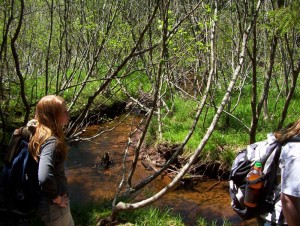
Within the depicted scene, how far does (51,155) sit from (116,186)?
5.56m

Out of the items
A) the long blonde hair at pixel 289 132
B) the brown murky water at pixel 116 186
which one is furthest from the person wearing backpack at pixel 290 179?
the brown murky water at pixel 116 186

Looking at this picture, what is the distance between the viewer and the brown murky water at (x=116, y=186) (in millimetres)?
7012

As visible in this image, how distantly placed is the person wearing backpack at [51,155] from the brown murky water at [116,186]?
324 centimetres

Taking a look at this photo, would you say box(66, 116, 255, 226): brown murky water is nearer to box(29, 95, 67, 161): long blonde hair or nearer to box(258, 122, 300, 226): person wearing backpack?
box(29, 95, 67, 161): long blonde hair

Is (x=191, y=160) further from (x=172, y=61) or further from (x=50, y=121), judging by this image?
(x=172, y=61)

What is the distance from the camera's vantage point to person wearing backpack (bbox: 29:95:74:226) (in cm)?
280

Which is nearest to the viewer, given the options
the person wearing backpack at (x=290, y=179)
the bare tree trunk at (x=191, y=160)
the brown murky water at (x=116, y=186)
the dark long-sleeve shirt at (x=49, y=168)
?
the person wearing backpack at (x=290, y=179)

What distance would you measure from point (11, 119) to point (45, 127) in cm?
671

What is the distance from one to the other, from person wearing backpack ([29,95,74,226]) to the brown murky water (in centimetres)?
324

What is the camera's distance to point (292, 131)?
225cm

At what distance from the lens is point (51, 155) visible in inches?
111

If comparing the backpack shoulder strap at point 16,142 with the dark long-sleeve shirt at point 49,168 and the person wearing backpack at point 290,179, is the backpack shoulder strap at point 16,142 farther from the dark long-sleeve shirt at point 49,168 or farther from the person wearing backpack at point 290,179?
the person wearing backpack at point 290,179

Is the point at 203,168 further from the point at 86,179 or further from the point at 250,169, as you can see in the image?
the point at 250,169

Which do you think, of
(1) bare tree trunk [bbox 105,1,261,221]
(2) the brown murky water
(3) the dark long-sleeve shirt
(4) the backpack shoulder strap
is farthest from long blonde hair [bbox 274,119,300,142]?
(2) the brown murky water
